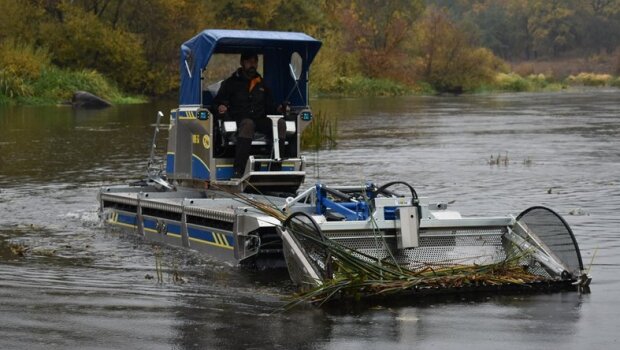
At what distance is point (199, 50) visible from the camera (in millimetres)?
15234

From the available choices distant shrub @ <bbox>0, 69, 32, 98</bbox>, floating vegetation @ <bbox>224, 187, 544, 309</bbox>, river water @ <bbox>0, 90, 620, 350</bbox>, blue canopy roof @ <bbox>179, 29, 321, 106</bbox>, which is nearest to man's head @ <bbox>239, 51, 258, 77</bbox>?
blue canopy roof @ <bbox>179, 29, 321, 106</bbox>

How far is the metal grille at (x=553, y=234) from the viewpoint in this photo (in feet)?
37.6

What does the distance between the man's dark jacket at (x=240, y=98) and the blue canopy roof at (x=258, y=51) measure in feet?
1.04

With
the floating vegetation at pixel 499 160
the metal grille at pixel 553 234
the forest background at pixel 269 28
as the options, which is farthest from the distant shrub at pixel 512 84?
the metal grille at pixel 553 234

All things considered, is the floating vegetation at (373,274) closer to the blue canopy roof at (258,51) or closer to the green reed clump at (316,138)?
the blue canopy roof at (258,51)

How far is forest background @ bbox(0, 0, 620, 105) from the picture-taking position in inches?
2499

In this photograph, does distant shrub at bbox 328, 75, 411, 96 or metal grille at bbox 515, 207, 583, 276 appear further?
distant shrub at bbox 328, 75, 411, 96

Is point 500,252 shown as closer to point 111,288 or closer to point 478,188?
point 111,288

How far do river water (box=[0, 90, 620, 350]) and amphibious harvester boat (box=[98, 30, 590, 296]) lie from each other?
0.36m

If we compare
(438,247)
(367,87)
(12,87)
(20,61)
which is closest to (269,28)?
(367,87)

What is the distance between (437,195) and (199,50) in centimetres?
672

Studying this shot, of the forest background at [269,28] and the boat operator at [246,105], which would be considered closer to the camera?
the boat operator at [246,105]

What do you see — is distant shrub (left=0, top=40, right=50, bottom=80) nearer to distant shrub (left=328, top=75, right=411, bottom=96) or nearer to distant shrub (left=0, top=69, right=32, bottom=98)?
distant shrub (left=0, top=69, right=32, bottom=98)

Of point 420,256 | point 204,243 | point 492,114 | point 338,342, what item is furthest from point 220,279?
point 492,114
